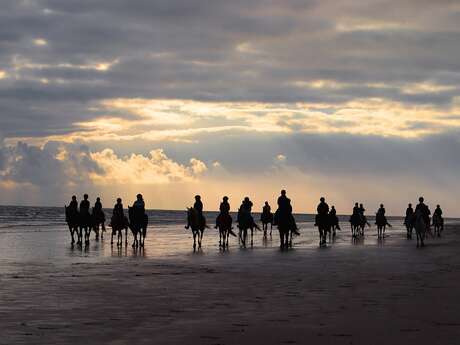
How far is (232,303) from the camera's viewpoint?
14383mm

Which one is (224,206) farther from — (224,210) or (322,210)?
(322,210)

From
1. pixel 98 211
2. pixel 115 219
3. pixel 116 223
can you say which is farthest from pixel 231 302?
pixel 98 211

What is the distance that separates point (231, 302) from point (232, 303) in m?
0.15

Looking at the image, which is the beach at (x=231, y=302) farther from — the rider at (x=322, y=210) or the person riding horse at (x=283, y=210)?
the rider at (x=322, y=210)

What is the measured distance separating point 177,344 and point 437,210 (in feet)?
156

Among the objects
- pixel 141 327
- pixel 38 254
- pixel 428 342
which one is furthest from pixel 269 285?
pixel 38 254

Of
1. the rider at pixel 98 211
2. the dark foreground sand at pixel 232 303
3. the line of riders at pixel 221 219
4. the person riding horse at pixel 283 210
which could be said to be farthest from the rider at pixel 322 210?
the dark foreground sand at pixel 232 303

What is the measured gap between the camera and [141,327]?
1143cm

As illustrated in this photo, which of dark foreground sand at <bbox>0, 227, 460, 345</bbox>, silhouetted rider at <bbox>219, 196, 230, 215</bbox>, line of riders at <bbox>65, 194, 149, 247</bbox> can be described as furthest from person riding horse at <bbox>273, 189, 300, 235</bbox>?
dark foreground sand at <bbox>0, 227, 460, 345</bbox>

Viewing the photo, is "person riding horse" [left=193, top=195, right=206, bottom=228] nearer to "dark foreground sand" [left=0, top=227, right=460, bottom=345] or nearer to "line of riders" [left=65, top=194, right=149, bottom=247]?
"line of riders" [left=65, top=194, right=149, bottom=247]

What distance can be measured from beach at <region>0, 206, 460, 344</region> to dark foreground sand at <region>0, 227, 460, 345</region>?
0.02 metres

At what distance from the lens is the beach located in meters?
10.8

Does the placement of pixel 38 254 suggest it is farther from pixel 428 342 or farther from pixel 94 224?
pixel 428 342

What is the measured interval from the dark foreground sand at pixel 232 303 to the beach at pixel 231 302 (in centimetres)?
2
